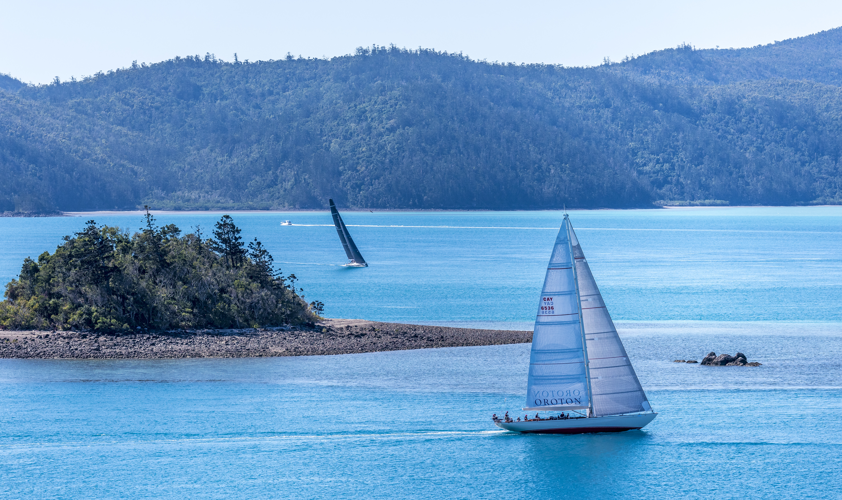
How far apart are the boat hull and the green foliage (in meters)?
30.2

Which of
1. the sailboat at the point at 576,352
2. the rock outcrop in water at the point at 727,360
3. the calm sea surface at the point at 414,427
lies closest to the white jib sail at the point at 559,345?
the sailboat at the point at 576,352

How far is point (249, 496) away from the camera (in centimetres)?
3584

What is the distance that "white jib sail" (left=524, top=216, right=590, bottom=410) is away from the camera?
3712 centimetres

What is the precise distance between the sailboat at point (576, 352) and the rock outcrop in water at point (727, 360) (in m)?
19.8

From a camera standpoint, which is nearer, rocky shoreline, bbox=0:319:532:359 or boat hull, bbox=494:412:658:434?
boat hull, bbox=494:412:658:434

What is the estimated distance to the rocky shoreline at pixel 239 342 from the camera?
6000 centimetres

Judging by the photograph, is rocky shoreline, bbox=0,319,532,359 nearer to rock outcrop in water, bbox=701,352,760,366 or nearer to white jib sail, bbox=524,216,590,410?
rock outcrop in water, bbox=701,352,760,366

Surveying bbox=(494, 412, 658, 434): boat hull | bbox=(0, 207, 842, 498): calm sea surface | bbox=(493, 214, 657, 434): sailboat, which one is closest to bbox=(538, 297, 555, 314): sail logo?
bbox=(493, 214, 657, 434): sailboat

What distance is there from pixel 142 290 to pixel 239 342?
7773 millimetres

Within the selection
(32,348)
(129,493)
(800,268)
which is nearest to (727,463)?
(129,493)

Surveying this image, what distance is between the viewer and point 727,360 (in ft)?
188

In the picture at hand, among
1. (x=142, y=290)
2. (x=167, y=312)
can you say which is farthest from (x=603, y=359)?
(x=142, y=290)

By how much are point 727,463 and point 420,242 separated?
6251 inches

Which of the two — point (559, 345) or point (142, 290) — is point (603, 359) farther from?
point (142, 290)
